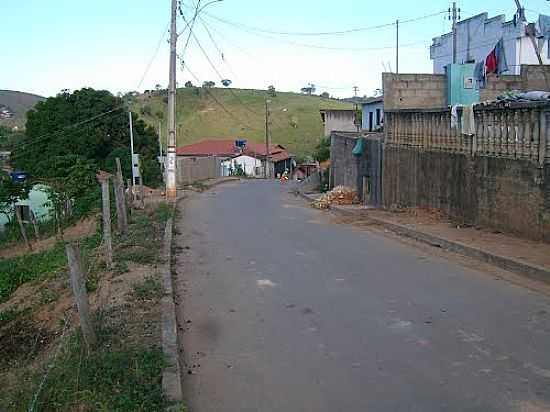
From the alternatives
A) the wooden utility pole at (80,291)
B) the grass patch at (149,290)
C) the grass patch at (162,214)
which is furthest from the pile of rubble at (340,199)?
the wooden utility pole at (80,291)

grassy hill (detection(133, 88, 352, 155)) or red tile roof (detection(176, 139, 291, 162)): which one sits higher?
grassy hill (detection(133, 88, 352, 155))

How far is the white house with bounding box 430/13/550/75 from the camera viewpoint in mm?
33531

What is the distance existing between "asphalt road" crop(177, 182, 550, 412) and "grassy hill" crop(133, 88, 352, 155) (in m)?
84.6

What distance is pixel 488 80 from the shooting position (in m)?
24.5

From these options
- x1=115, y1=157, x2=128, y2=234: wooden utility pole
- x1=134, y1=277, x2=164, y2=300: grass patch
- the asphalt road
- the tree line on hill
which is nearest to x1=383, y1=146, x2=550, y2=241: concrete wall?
the asphalt road

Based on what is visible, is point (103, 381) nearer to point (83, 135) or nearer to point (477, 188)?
point (477, 188)

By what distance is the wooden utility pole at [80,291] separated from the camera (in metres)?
6.40

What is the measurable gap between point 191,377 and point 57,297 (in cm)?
633

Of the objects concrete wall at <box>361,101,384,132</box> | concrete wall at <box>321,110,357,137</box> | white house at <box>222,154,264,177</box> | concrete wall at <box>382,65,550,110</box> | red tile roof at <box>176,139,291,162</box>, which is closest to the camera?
concrete wall at <box>382,65,550,110</box>

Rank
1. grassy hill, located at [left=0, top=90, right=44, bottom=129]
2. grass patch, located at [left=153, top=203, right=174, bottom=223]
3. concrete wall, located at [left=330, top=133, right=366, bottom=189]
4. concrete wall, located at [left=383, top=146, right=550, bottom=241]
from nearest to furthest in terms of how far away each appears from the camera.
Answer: concrete wall, located at [left=383, top=146, right=550, bottom=241] < grass patch, located at [left=153, top=203, right=174, bottom=223] < concrete wall, located at [left=330, top=133, right=366, bottom=189] < grassy hill, located at [left=0, top=90, right=44, bottom=129]

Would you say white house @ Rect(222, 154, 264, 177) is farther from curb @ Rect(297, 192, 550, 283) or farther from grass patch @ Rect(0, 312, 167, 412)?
grass patch @ Rect(0, 312, 167, 412)

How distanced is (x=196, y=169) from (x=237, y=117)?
59.6 metres

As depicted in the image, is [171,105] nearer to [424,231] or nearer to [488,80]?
[488,80]

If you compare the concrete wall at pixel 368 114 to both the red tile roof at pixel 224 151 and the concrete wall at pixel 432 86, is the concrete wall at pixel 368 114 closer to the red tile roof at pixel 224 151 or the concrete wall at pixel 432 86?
the concrete wall at pixel 432 86
